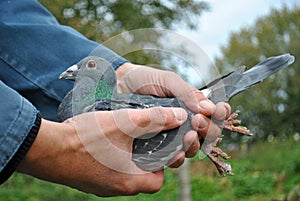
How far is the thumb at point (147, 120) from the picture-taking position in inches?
69.6

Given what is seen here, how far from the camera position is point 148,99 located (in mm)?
2049

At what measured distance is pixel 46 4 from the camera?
5105mm

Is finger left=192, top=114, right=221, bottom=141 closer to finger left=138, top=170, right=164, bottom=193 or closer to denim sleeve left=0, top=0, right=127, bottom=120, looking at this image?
finger left=138, top=170, right=164, bottom=193

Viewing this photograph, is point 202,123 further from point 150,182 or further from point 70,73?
point 70,73

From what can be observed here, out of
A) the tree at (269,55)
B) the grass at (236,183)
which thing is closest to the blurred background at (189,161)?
the grass at (236,183)

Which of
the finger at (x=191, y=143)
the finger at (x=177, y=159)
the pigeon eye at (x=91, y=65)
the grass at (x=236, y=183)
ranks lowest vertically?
the grass at (x=236, y=183)

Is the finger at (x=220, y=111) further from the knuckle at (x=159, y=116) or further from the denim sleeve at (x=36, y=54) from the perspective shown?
the denim sleeve at (x=36, y=54)

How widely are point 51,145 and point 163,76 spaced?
0.73 metres

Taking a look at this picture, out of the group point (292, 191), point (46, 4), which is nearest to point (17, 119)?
point (46, 4)

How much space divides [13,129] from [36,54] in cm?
83

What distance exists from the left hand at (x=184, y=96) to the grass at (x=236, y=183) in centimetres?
363

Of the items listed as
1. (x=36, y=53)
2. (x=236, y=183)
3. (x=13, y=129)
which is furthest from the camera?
(x=236, y=183)

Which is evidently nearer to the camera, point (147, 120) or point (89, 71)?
point (147, 120)

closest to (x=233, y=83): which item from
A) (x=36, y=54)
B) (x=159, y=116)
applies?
(x=159, y=116)
